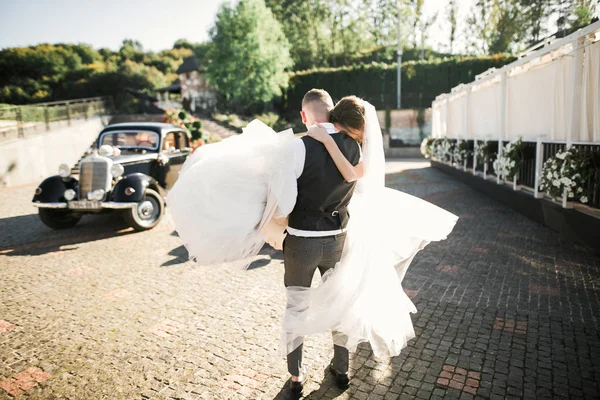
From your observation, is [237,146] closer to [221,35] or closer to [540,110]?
[540,110]

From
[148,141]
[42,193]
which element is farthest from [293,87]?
[42,193]

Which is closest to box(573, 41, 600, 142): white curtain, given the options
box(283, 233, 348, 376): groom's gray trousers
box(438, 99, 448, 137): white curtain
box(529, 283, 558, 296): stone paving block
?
box(529, 283, 558, 296): stone paving block

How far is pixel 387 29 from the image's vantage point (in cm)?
4519

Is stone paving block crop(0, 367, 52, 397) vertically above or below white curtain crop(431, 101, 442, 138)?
below

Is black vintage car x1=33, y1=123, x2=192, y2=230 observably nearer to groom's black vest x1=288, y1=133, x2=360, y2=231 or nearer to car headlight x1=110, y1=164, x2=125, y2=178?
car headlight x1=110, y1=164, x2=125, y2=178

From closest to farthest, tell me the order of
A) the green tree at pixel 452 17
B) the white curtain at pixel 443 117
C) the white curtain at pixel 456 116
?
1. the white curtain at pixel 456 116
2. the white curtain at pixel 443 117
3. the green tree at pixel 452 17

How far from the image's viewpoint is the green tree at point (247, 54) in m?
33.8

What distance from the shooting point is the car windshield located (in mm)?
9000

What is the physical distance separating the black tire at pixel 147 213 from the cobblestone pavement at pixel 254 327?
3.19 feet

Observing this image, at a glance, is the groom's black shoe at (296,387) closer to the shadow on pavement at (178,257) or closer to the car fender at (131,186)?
the shadow on pavement at (178,257)

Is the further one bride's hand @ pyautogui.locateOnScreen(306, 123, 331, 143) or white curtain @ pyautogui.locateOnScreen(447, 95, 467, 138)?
white curtain @ pyautogui.locateOnScreen(447, 95, 467, 138)

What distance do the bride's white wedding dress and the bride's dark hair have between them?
140 mm

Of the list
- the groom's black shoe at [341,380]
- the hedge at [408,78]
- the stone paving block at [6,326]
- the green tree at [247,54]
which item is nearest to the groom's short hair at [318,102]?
the groom's black shoe at [341,380]

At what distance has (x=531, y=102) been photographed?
828cm
